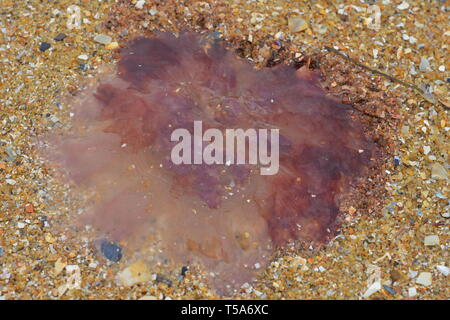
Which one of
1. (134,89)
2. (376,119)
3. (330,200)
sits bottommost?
(330,200)

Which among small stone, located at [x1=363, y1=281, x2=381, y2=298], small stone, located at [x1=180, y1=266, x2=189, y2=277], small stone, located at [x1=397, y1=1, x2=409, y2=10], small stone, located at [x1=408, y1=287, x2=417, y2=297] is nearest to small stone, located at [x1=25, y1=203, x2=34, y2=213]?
small stone, located at [x1=180, y1=266, x2=189, y2=277]

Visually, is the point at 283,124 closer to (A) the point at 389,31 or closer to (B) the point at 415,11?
(A) the point at 389,31

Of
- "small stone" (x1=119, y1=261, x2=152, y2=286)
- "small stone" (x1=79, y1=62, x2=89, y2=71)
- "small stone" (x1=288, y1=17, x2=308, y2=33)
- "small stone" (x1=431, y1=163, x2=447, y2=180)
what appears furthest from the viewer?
"small stone" (x1=288, y1=17, x2=308, y2=33)

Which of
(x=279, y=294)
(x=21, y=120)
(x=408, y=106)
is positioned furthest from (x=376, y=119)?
(x=21, y=120)

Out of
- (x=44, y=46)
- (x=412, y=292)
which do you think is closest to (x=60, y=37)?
(x=44, y=46)

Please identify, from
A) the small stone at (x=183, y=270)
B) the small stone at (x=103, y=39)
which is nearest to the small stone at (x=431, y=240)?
the small stone at (x=183, y=270)

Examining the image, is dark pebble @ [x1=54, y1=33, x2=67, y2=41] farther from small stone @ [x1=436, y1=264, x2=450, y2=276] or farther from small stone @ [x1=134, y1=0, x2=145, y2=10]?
small stone @ [x1=436, y1=264, x2=450, y2=276]

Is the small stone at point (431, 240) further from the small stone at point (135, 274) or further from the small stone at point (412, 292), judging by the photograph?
the small stone at point (135, 274)
